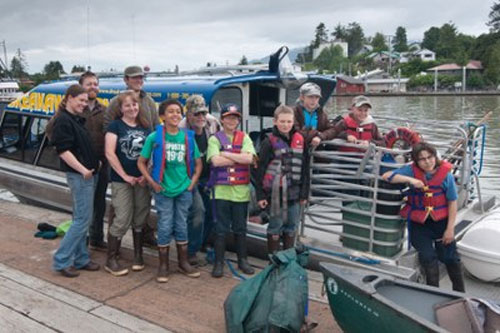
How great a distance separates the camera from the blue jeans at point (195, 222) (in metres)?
4.70

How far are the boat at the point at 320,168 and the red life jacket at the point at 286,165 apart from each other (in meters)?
0.27

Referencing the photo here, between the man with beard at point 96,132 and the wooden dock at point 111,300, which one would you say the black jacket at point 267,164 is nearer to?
the wooden dock at point 111,300

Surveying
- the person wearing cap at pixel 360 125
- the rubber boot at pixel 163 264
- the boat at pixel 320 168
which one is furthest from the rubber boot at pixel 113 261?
the person wearing cap at pixel 360 125

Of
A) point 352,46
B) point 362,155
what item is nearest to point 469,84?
point 352,46

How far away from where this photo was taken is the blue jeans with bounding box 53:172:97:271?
172 inches

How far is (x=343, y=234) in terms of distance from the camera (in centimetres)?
455

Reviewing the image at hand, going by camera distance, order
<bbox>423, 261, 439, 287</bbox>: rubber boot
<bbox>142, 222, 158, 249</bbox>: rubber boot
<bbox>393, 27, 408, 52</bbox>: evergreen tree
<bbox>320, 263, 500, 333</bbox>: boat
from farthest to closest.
→ <bbox>393, 27, 408, 52</bbox>: evergreen tree → <bbox>142, 222, 158, 249</bbox>: rubber boot → <bbox>423, 261, 439, 287</bbox>: rubber boot → <bbox>320, 263, 500, 333</bbox>: boat

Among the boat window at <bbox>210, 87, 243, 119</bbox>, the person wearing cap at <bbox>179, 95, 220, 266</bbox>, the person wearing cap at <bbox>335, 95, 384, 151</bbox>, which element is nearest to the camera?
the person wearing cap at <bbox>179, 95, 220, 266</bbox>

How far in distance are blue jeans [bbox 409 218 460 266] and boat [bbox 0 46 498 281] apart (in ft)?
0.68

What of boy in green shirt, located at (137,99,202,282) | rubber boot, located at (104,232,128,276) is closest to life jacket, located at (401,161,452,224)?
boy in green shirt, located at (137,99,202,282)

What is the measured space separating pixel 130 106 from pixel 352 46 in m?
160

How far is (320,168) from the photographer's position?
4.60 metres

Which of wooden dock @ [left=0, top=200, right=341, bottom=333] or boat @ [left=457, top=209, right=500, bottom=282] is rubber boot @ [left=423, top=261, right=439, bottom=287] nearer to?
boat @ [left=457, top=209, right=500, bottom=282]

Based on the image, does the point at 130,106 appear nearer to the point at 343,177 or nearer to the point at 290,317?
the point at 343,177
